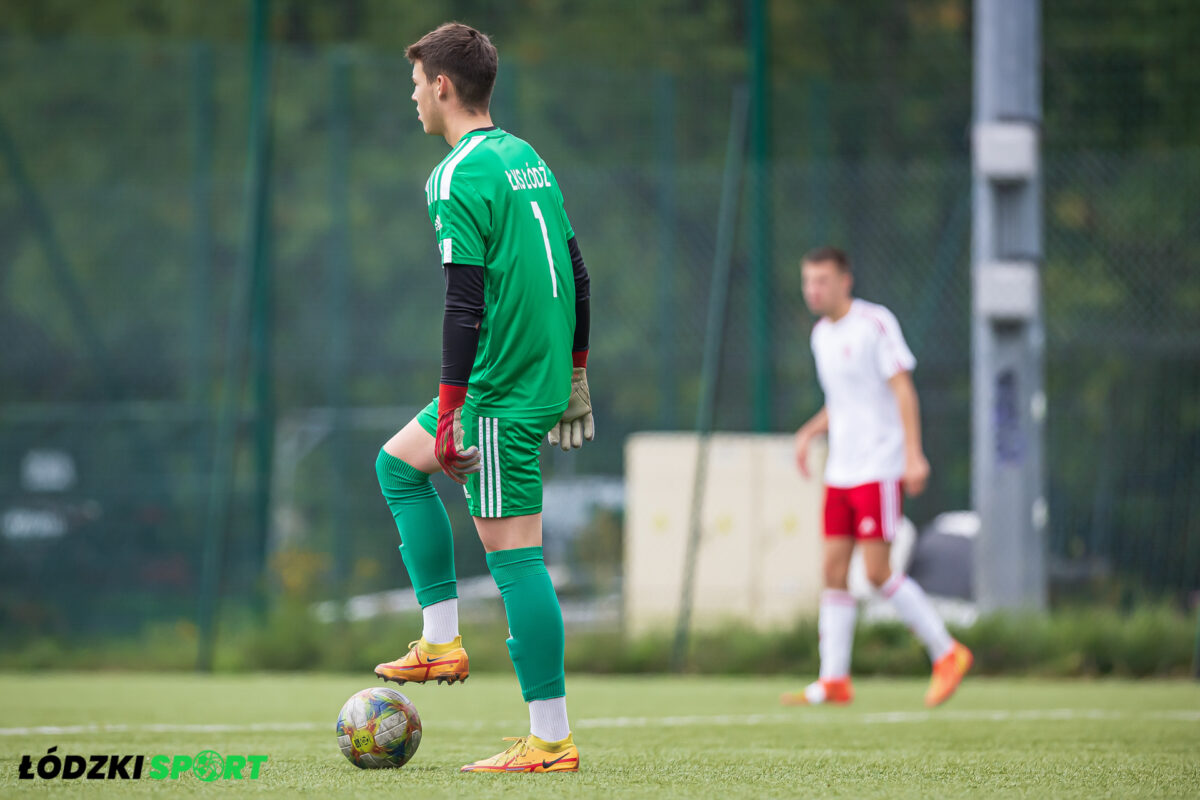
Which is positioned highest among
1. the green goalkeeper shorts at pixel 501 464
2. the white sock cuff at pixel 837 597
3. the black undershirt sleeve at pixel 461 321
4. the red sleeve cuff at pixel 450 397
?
the black undershirt sleeve at pixel 461 321

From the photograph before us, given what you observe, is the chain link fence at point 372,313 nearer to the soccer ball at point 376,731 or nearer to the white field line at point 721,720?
the white field line at point 721,720

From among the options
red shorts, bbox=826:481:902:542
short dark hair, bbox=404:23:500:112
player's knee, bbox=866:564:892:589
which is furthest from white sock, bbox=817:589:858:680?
short dark hair, bbox=404:23:500:112

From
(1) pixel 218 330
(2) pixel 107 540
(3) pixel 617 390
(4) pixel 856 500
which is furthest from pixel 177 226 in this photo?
(4) pixel 856 500

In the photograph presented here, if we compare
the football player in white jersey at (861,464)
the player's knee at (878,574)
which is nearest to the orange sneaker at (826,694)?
the football player in white jersey at (861,464)

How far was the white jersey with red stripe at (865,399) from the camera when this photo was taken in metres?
6.71

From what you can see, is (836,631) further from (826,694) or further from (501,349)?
(501,349)

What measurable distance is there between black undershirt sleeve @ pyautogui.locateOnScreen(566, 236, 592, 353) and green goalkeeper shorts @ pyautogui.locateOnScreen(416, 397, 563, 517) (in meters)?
0.37

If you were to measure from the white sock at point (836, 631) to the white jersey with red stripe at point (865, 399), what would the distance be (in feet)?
1.78

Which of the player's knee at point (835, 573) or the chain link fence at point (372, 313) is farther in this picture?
the chain link fence at point (372, 313)

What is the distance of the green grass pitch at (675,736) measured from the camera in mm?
3826

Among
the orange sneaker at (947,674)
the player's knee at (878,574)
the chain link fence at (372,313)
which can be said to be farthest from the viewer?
the chain link fence at (372,313)

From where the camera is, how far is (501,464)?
405 cm

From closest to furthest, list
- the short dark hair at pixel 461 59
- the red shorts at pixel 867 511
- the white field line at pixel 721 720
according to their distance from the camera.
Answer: the short dark hair at pixel 461 59, the white field line at pixel 721 720, the red shorts at pixel 867 511

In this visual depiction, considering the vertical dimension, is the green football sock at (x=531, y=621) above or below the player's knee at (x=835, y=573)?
above
